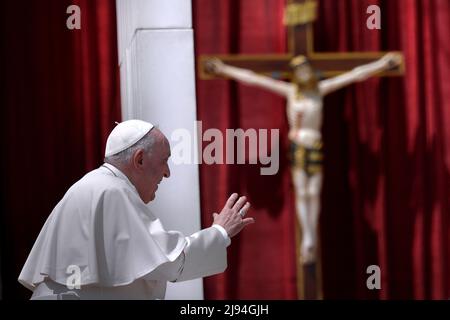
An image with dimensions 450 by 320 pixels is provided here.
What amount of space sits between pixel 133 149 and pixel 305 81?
6.88 feet

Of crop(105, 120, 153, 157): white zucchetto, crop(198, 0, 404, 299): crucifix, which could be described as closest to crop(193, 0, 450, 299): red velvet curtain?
crop(198, 0, 404, 299): crucifix

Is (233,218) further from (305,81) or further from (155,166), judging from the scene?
(305,81)

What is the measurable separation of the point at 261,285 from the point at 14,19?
7.14 ft

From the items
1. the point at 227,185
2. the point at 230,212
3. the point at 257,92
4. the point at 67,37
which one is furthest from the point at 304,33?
the point at 230,212

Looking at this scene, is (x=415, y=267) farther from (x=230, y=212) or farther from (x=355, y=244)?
(x=230, y=212)

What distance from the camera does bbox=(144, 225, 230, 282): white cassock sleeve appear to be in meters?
3.30

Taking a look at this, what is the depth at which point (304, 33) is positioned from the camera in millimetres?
5457

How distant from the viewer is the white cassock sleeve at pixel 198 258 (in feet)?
10.8

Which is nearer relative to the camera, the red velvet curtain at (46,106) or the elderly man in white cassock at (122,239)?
the elderly man in white cassock at (122,239)

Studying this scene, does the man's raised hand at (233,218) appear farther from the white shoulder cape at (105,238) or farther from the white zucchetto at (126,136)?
the white zucchetto at (126,136)

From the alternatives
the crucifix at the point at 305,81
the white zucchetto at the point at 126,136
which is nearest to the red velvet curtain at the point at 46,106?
the crucifix at the point at 305,81

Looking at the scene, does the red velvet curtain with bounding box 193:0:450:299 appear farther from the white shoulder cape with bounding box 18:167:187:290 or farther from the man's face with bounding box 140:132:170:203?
the white shoulder cape with bounding box 18:167:187:290

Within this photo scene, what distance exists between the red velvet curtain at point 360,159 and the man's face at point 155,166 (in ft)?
7.90

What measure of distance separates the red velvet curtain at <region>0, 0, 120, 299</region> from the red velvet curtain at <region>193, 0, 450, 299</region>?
2.00 ft
